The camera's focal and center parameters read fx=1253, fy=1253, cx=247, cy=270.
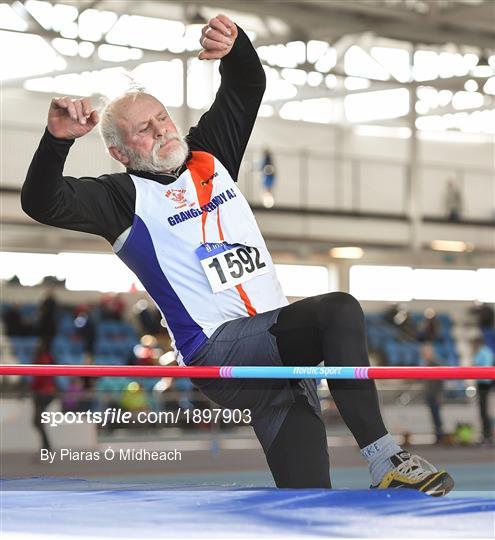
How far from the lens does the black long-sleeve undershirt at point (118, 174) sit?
9.80 ft

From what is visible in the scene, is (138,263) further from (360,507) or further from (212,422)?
(360,507)

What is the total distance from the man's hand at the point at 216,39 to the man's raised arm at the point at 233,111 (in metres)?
0.13

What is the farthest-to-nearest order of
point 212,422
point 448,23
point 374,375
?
1. point 448,23
2. point 212,422
3. point 374,375

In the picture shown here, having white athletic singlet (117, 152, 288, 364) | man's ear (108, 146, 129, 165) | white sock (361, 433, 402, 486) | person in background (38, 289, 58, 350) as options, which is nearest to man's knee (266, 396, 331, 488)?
white sock (361, 433, 402, 486)

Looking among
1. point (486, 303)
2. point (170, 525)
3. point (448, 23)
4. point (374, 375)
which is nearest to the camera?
point (170, 525)

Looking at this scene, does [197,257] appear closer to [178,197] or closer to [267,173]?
[178,197]

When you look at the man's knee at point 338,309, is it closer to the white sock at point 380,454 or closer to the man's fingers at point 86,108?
the white sock at point 380,454

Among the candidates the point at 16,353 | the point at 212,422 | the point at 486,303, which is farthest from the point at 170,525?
the point at 486,303

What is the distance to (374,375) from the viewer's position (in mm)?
2910

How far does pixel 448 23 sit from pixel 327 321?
16.6m

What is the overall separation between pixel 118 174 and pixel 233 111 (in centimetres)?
44

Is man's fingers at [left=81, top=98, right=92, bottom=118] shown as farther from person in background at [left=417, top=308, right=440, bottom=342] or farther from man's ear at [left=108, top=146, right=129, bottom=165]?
person in background at [left=417, top=308, right=440, bottom=342]

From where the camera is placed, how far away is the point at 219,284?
3205mm

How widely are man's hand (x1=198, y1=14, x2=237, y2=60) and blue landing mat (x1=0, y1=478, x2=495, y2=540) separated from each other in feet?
3.74
